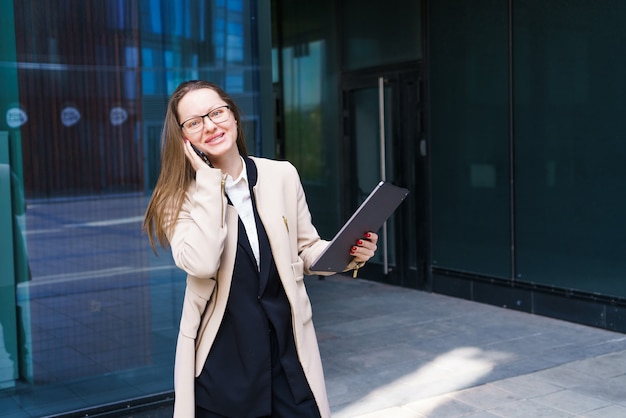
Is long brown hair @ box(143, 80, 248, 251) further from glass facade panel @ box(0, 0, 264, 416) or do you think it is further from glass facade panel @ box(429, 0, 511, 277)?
glass facade panel @ box(429, 0, 511, 277)

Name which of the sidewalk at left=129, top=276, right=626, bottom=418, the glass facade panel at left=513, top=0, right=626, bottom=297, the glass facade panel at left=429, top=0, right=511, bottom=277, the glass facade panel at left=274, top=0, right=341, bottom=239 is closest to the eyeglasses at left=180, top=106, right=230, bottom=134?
the sidewalk at left=129, top=276, right=626, bottom=418

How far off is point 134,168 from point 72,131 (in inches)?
16.7

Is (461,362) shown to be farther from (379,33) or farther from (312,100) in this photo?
(312,100)

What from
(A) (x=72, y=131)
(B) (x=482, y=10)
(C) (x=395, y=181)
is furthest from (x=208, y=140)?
(C) (x=395, y=181)

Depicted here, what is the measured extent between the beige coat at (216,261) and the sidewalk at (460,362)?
2.54 meters

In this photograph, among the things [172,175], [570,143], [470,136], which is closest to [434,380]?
[570,143]

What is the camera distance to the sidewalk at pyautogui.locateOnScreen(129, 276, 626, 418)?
5.01 meters

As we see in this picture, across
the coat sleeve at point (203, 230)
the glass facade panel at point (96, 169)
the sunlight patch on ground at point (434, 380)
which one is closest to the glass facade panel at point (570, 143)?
the sunlight patch on ground at point (434, 380)

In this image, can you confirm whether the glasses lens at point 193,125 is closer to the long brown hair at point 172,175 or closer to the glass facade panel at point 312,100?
the long brown hair at point 172,175

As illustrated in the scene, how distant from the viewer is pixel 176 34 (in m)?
4.84

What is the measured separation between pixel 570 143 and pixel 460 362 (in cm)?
227

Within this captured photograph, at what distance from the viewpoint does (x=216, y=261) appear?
226cm

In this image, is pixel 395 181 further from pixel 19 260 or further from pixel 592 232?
pixel 19 260

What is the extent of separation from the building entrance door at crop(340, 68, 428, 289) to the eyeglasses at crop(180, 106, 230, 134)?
6490mm
